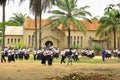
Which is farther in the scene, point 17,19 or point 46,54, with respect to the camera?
point 17,19

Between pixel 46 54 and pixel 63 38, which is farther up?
pixel 63 38

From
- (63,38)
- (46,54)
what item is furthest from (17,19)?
(46,54)

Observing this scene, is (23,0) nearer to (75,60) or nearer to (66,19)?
(75,60)

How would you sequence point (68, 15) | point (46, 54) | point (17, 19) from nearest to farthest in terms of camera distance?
point (46, 54)
point (68, 15)
point (17, 19)

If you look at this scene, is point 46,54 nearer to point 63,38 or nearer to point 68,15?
point 68,15

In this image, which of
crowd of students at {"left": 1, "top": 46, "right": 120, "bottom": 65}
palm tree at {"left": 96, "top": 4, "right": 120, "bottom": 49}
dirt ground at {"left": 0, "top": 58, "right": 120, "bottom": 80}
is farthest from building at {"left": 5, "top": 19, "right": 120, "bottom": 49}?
dirt ground at {"left": 0, "top": 58, "right": 120, "bottom": 80}

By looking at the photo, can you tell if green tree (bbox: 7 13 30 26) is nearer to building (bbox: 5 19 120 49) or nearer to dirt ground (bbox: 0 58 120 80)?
building (bbox: 5 19 120 49)

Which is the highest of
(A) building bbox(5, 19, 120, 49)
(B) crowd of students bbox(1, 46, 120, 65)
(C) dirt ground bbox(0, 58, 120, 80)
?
(A) building bbox(5, 19, 120, 49)

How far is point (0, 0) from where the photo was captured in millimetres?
20375

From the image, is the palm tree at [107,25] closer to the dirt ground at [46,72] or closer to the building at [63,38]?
the building at [63,38]

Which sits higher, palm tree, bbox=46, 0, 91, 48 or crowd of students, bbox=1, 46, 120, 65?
palm tree, bbox=46, 0, 91, 48

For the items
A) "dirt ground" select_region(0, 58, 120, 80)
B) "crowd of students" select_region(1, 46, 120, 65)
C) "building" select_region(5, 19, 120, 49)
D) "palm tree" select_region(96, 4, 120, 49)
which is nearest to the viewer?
"dirt ground" select_region(0, 58, 120, 80)

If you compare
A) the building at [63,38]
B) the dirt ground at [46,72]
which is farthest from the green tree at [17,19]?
the dirt ground at [46,72]

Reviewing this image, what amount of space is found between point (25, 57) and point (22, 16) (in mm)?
64355
